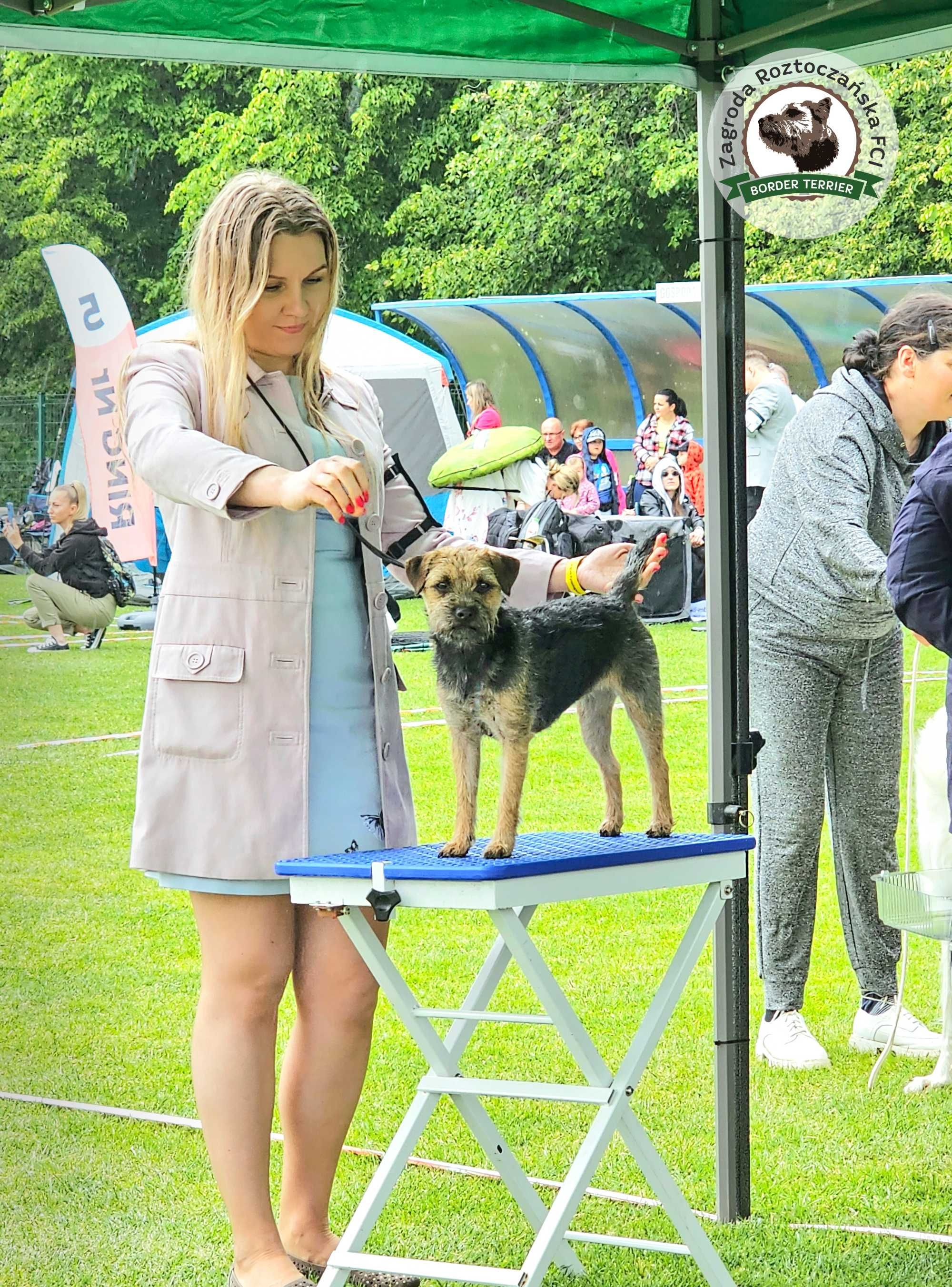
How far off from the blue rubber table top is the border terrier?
2.7 inches

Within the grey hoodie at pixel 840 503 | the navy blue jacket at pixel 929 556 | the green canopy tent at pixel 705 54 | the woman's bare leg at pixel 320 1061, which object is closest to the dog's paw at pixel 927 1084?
the green canopy tent at pixel 705 54

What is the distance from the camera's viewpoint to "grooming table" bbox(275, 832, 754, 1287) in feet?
6.97

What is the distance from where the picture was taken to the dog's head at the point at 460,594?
218 cm

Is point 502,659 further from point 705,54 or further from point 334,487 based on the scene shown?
point 705,54

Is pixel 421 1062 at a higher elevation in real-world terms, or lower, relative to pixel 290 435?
lower

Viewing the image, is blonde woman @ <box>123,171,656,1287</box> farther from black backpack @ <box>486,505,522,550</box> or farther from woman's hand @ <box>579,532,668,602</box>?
black backpack @ <box>486,505,522,550</box>

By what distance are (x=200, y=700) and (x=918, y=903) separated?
3.74 ft

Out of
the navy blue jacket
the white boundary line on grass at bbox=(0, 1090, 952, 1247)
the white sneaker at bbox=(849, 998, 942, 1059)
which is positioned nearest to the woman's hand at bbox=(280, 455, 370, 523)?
the navy blue jacket

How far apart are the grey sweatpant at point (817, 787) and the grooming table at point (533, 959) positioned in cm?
133

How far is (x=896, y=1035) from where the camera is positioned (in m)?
3.85

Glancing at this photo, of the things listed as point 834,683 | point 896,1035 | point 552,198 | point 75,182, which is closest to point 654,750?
point 552,198

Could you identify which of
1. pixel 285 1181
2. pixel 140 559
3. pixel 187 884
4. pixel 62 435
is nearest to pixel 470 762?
pixel 187 884

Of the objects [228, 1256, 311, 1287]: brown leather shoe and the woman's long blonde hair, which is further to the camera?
[228, 1256, 311, 1287]: brown leather shoe

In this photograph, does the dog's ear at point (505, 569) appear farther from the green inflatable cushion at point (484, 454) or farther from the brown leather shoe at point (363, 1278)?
the brown leather shoe at point (363, 1278)
